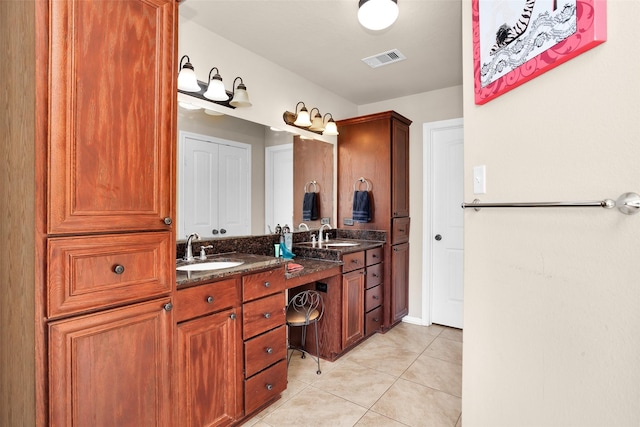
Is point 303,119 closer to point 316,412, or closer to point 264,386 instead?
point 264,386

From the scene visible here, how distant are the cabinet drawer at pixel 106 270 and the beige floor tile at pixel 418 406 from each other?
1.56 m

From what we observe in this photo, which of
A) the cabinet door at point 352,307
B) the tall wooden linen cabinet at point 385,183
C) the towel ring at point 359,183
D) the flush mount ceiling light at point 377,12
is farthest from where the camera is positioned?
the towel ring at point 359,183

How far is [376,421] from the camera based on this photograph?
6.13 feet

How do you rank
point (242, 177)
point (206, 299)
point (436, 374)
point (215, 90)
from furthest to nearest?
point (242, 177) → point (436, 374) → point (215, 90) → point (206, 299)

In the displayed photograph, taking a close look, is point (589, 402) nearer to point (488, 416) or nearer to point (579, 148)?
point (488, 416)

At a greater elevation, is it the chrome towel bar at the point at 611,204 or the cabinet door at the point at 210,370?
the chrome towel bar at the point at 611,204

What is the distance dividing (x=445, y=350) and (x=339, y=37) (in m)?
2.77

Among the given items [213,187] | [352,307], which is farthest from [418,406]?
[213,187]

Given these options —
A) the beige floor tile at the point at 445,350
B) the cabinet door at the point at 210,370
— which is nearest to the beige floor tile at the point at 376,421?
the cabinet door at the point at 210,370

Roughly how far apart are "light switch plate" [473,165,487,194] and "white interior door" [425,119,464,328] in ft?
6.76

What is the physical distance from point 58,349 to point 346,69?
278 cm

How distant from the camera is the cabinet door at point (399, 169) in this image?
3234 mm

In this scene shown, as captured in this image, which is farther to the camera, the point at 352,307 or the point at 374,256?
the point at 374,256

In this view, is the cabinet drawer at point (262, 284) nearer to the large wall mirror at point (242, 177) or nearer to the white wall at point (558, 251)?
the large wall mirror at point (242, 177)
